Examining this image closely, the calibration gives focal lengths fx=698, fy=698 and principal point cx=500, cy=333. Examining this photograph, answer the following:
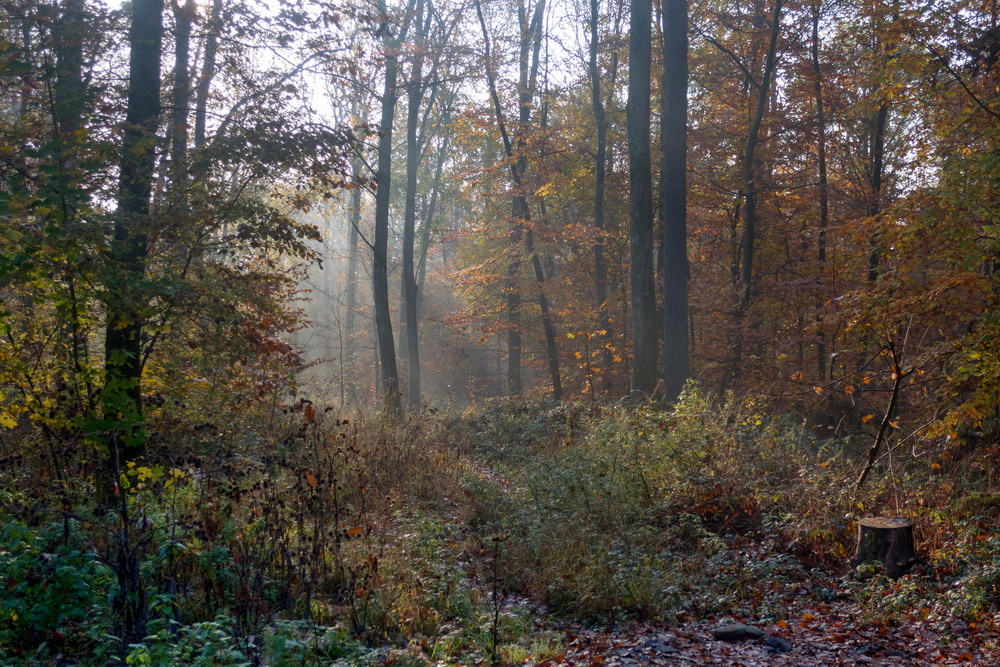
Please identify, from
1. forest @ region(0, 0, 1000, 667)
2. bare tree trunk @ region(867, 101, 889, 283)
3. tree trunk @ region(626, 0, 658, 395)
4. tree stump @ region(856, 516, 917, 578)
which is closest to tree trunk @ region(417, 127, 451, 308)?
forest @ region(0, 0, 1000, 667)

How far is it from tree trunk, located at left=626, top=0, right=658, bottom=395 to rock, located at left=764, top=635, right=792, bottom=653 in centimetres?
813

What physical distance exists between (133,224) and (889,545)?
7614mm

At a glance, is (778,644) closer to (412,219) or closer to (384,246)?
(384,246)

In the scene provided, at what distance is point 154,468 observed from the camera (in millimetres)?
5797

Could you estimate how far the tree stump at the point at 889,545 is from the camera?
20.4 feet

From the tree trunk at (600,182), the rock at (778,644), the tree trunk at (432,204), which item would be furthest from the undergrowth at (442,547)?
the tree trunk at (432,204)

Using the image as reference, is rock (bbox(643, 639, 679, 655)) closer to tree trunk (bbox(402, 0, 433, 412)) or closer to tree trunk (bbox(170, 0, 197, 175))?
tree trunk (bbox(170, 0, 197, 175))

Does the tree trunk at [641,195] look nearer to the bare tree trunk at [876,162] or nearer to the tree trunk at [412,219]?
the bare tree trunk at [876,162]

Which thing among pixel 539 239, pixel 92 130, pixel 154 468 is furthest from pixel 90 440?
pixel 539 239

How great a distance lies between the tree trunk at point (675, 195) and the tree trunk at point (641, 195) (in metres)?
0.40

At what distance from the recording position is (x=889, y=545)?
627cm

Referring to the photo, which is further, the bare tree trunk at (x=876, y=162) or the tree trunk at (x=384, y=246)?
the tree trunk at (x=384, y=246)

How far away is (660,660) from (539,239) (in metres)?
15.2

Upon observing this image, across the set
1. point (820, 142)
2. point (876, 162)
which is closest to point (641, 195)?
point (820, 142)
